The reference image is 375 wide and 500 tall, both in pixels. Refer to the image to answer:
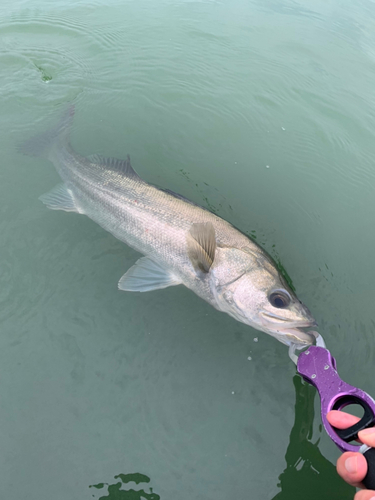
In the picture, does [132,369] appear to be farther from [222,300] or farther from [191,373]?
[222,300]

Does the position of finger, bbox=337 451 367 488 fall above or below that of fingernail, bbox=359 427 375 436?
below

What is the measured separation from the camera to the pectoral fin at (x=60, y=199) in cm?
464

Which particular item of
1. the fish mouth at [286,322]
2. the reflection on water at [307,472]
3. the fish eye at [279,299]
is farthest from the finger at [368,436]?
the reflection on water at [307,472]

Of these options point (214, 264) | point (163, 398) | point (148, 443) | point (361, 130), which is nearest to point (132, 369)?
point (163, 398)

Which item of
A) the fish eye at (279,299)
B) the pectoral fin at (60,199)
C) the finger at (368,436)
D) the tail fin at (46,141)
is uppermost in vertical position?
the finger at (368,436)

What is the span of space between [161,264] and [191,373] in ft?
4.47

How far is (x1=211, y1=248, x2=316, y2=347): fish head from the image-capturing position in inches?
118

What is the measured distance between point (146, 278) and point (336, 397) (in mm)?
2402

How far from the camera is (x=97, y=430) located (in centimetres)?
322

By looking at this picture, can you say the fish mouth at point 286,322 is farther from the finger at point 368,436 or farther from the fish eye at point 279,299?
the finger at point 368,436

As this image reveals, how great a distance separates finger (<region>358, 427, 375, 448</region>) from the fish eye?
4.90 feet

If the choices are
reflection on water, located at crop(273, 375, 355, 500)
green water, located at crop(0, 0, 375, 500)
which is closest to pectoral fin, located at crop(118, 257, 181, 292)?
green water, located at crop(0, 0, 375, 500)

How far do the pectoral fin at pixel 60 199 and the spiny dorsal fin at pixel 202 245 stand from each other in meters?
2.04

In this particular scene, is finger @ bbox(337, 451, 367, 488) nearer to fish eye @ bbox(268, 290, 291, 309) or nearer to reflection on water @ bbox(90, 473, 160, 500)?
fish eye @ bbox(268, 290, 291, 309)
